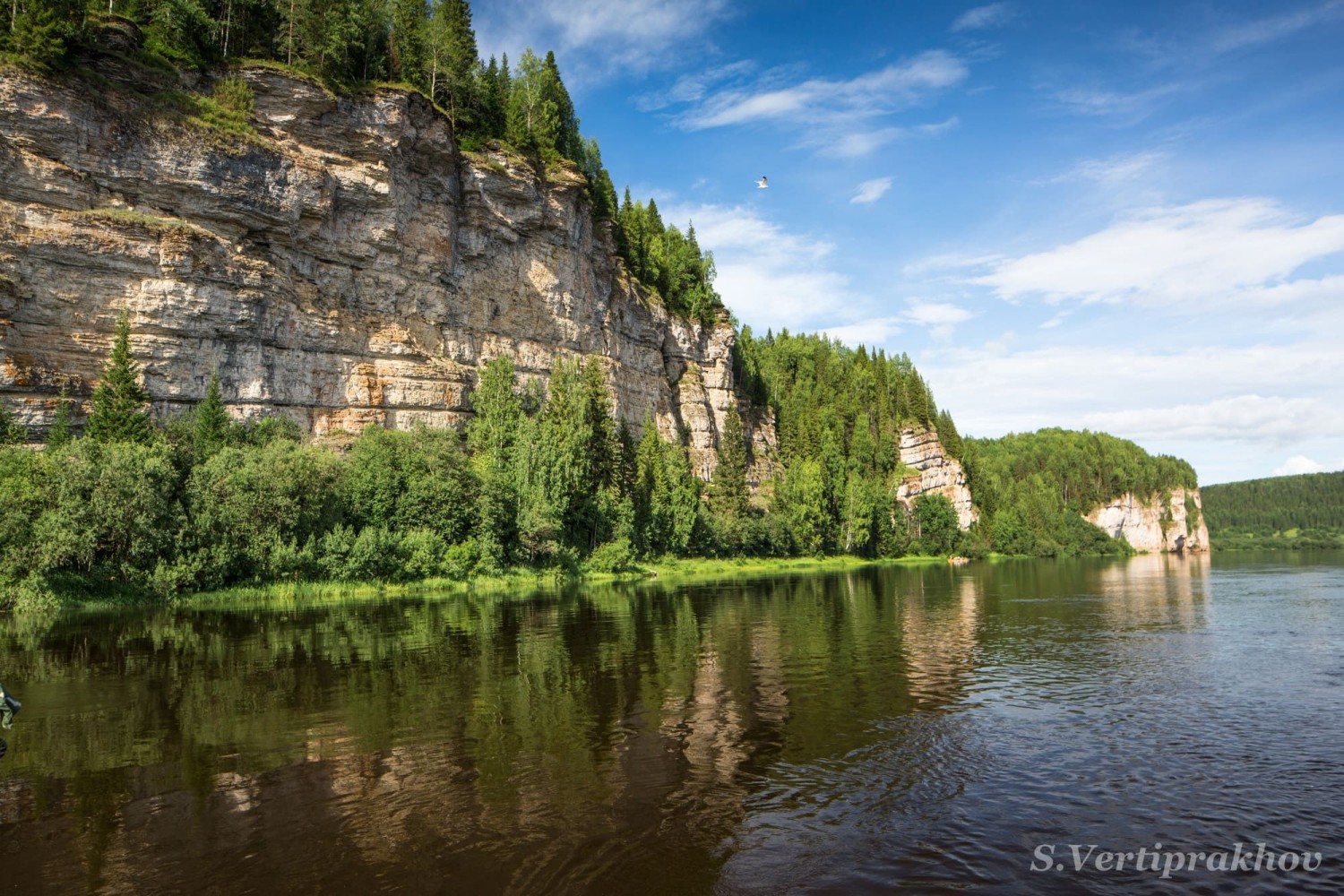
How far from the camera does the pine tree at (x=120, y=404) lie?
146 feet

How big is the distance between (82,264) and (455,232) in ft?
92.4

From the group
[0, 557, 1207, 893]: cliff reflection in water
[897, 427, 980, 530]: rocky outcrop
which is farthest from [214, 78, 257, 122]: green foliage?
[897, 427, 980, 530]: rocky outcrop

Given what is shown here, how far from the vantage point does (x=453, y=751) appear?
1308 centimetres

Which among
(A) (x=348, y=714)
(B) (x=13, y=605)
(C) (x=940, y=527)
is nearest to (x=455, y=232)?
(B) (x=13, y=605)

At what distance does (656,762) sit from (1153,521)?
190m

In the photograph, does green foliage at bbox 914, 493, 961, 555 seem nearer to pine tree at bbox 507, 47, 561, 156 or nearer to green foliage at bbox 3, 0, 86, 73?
pine tree at bbox 507, 47, 561, 156

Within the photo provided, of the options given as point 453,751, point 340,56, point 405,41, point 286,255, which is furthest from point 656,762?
point 405,41

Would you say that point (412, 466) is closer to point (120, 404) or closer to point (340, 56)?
point (120, 404)

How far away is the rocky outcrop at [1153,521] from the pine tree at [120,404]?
545ft

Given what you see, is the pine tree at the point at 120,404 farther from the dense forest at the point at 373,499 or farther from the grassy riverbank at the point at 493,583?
the grassy riverbank at the point at 493,583

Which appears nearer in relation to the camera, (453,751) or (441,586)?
(453,751)

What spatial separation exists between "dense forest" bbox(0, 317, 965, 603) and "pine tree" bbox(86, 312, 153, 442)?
99 mm

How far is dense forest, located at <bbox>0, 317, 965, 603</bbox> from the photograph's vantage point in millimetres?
38000

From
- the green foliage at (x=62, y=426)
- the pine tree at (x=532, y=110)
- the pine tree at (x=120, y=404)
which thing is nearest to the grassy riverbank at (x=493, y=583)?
the pine tree at (x=120, y=404)
